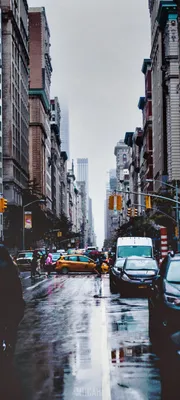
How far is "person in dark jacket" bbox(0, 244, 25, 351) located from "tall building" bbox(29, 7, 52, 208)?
435 ft

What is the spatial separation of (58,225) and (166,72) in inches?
2188

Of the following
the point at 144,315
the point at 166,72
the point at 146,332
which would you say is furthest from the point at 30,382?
the point at 166,72

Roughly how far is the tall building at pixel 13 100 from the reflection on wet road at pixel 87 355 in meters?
82.5

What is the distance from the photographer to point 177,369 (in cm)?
1114

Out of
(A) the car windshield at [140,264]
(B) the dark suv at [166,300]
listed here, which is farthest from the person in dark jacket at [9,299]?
(A) the car windshield at [140,264]

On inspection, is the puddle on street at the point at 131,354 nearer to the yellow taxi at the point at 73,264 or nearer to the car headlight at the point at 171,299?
the car headlight at the point at 171,299

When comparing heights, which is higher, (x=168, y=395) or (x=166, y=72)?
(x=166, y=72)

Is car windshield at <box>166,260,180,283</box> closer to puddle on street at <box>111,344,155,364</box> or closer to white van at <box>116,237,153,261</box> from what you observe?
puddle on street at <box>111,344,155,364</box>

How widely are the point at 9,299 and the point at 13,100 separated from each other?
98515mm

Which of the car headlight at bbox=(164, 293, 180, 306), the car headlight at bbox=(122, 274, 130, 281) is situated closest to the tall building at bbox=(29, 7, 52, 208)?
the car headlight at bbox=(122, 274, 130, 281)

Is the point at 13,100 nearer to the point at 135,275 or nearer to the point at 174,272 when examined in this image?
the point at 135,275

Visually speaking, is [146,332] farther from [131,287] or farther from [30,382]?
[131,287]

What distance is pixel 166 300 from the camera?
1232cm

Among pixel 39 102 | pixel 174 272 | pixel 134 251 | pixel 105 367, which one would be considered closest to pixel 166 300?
pixel 174 272
